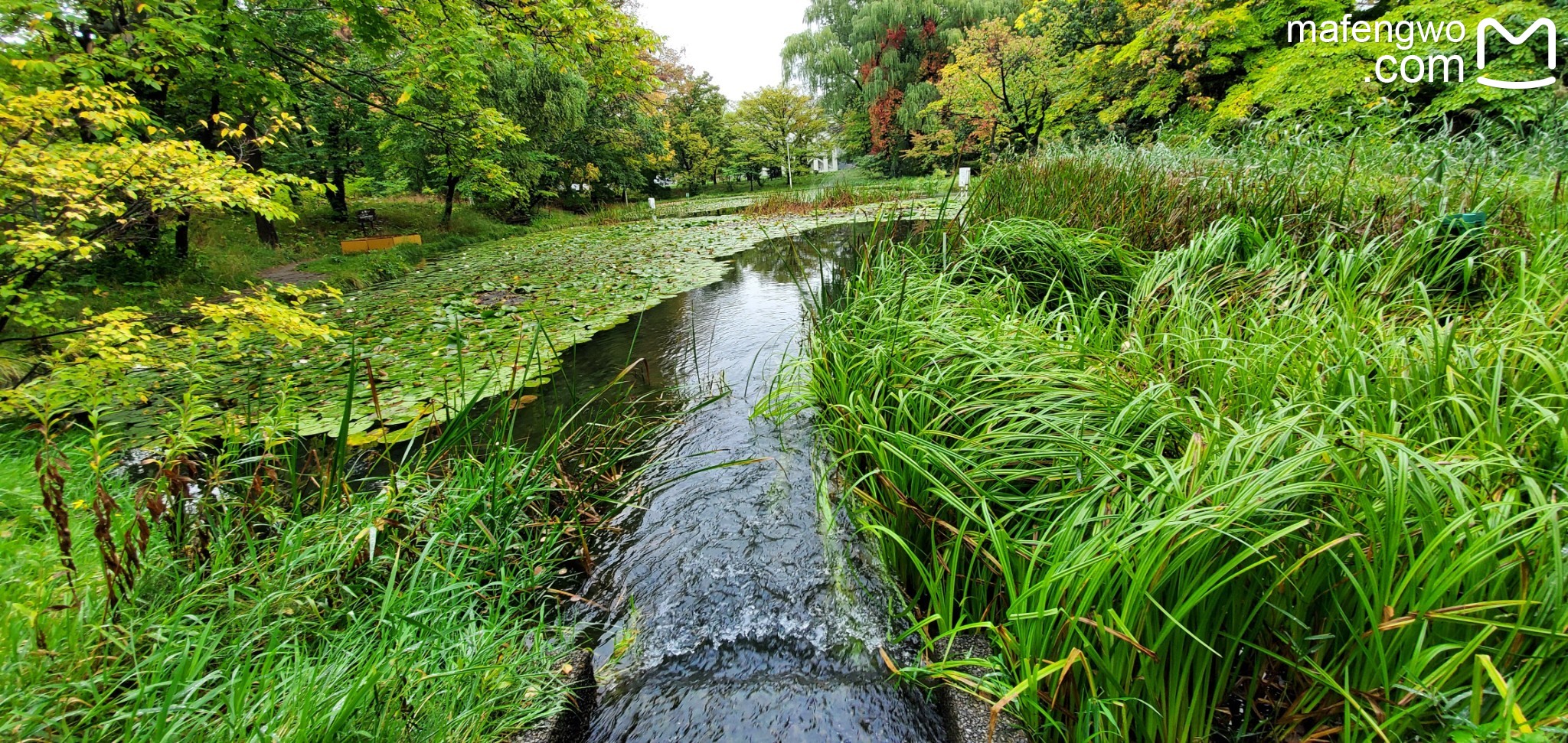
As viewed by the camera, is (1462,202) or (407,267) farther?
(407,267)

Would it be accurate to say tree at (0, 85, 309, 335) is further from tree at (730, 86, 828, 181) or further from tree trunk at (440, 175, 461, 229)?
tree at (730, 86, 828, 181)

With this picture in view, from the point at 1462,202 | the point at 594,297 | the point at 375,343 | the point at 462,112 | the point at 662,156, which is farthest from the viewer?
the point at 662,156

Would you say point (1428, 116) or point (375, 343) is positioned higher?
point (1428, 116)

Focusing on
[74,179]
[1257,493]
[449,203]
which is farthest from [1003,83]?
[74,179]

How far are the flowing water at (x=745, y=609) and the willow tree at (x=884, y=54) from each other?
66.9 ft

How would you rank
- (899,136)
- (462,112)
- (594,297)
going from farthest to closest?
(899,136) → (462,112) → (594,297)

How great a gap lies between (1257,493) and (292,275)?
1034 centimetres

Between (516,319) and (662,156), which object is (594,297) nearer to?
(516,319)

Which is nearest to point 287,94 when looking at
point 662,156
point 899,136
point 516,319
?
point 516,319

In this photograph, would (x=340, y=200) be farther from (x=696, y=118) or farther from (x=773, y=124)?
(x=773, y=124)

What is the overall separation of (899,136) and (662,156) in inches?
406

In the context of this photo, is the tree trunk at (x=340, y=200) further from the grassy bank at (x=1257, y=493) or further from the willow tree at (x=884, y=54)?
the willow tree at (x=884, y=54)

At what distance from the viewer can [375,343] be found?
394 cm

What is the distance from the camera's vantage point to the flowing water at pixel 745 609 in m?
1.29
